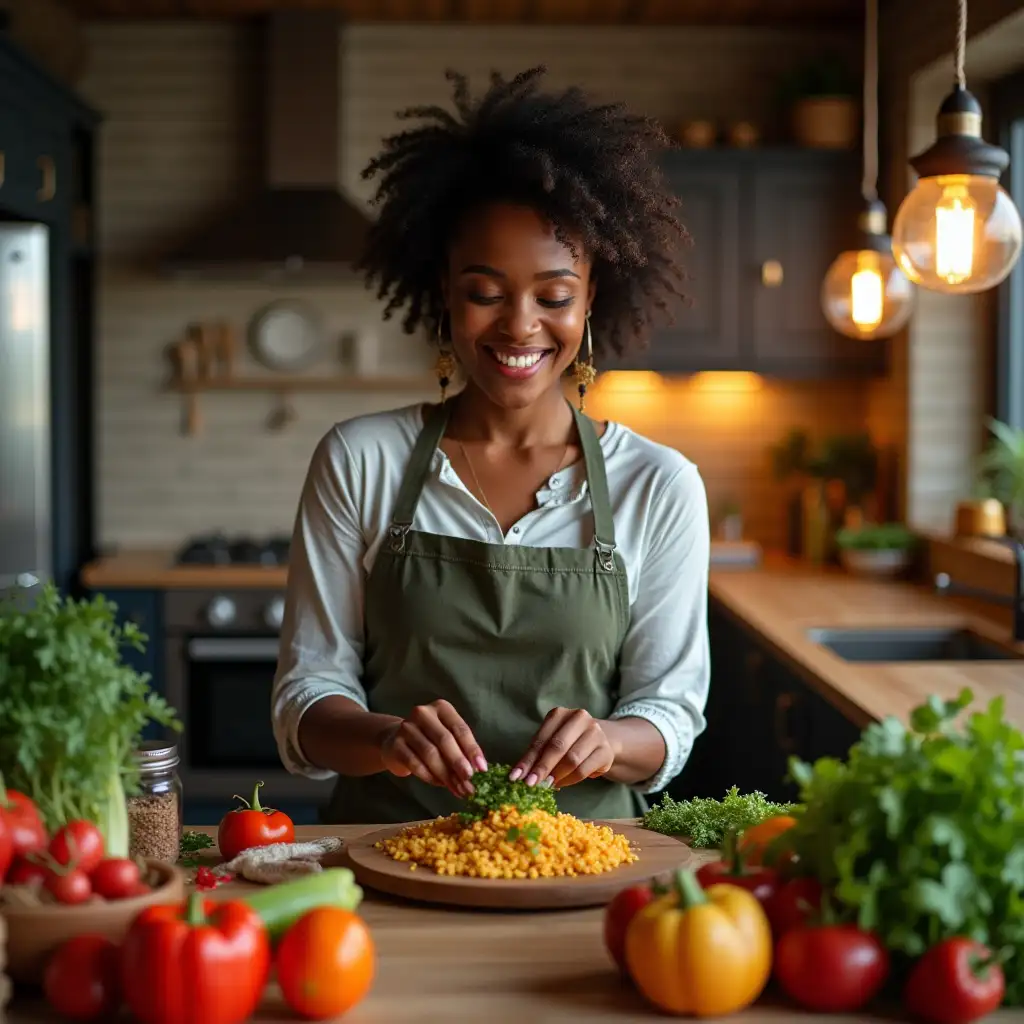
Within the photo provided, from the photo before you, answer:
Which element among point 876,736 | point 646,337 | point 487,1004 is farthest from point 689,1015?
point 646,337

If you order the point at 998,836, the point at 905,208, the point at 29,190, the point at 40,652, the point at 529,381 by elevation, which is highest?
the point at 29,190

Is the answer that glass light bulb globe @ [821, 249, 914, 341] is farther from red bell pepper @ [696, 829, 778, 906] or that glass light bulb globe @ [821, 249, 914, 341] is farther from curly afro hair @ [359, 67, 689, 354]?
red bell pepper @ [696, 829, 778, 906]

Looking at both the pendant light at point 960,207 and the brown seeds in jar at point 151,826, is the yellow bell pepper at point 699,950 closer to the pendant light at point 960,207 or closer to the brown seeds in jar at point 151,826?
the brown seeds in jar at point 151,826

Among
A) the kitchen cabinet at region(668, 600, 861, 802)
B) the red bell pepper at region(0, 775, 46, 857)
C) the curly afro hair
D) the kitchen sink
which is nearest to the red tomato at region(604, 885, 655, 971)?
the red bell pepper at region(0, 775, 46, 857)

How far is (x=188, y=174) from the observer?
5.43 m

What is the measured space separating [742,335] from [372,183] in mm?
1400

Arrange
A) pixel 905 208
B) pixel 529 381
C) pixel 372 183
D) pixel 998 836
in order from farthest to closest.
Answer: pixel 372 183 < pixel 905 208 < pixel 529 381 < pixel 998 836

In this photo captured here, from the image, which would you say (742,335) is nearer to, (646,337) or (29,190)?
(29,190)

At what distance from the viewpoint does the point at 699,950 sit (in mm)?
1226

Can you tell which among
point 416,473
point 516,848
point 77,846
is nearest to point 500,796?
point 516,848

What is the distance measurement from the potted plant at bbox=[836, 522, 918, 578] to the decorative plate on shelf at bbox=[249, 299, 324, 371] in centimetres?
200

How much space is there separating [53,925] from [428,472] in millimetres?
1125

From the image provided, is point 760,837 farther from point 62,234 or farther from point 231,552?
point 62,234

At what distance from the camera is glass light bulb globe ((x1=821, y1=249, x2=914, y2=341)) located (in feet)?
11.7
